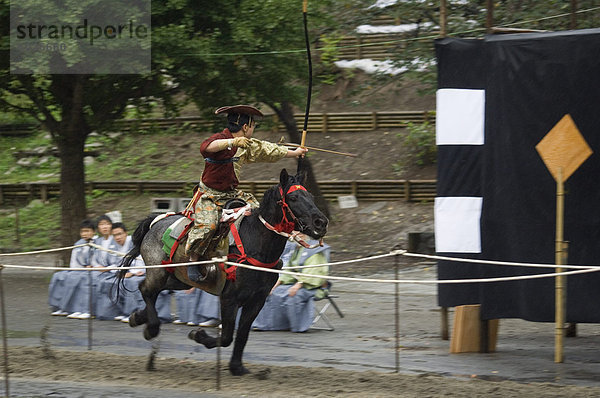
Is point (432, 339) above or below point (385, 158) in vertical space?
below

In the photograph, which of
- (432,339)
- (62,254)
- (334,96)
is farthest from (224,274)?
(334,96)

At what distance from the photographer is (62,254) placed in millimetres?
18641

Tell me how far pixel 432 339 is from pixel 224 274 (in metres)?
3.54

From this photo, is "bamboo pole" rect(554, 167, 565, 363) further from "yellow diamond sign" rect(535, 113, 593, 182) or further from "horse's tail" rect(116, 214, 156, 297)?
"horse's tail" rect(116, 214, 156, 297)

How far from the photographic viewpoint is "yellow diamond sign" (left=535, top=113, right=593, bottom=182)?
351 inches

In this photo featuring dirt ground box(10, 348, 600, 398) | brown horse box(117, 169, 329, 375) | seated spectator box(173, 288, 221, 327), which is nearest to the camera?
dirt ground box(10, 348, 600, 398)

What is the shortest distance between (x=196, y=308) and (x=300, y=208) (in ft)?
14.9

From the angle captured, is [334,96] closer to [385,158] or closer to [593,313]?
[385,158]

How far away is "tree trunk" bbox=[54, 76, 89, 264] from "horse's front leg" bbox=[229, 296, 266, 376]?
9702 millimetres

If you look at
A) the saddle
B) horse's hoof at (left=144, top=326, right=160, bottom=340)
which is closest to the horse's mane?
the saddle

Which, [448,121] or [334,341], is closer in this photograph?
[448,121]

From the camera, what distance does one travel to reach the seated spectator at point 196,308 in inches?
485

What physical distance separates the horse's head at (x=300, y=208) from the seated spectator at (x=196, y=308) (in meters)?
3.98

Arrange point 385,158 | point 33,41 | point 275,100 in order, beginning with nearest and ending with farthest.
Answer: point 33,41, point 275,100, point 385,158
